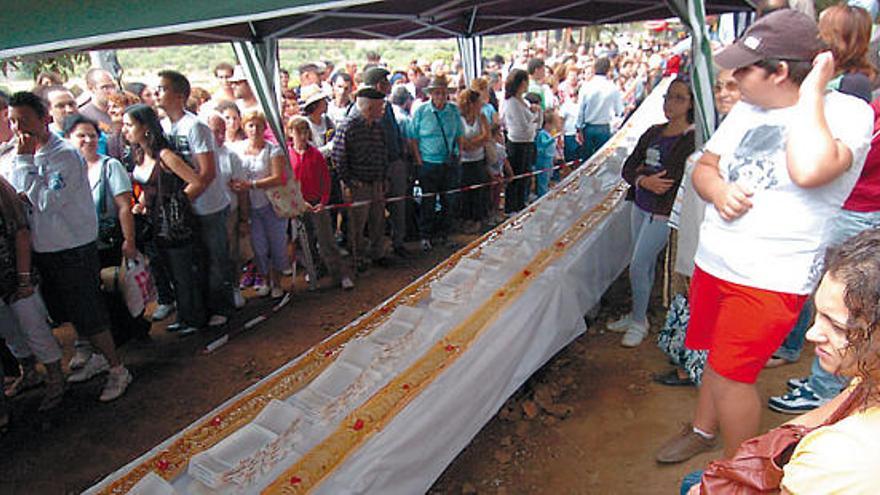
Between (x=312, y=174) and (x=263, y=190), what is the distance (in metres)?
0.47

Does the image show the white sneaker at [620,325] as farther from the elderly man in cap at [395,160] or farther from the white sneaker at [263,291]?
the white sneaker at [263,291]

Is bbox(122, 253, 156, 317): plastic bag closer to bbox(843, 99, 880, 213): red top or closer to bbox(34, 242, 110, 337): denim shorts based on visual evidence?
bbox(34, 242, 110, 337): denim shorts

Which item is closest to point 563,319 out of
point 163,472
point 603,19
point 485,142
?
point 163,472

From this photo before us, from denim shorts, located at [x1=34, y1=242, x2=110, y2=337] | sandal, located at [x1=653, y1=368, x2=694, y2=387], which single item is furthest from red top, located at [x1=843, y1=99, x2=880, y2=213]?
denim shorts, located at [x1=34, y1=242, x2=110, y2=337]

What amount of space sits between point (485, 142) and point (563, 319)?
3337mm

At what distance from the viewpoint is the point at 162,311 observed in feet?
13.9

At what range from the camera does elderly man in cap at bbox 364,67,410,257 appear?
16.6ft

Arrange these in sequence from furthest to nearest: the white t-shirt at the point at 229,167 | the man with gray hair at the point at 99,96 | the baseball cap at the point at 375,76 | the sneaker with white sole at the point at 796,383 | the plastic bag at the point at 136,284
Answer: the baseball cap at the point at 375,76 < the man with gray hair at the point at 99,96 < the white t-shirt at the point at 229,167 < the plastic bag at the point at 136,284 < the sneaker with white sole at the point at 796,383

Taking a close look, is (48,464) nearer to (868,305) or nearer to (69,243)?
(69,243)

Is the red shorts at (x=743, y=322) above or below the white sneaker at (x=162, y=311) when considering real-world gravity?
above

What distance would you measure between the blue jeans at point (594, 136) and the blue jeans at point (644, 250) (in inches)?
166

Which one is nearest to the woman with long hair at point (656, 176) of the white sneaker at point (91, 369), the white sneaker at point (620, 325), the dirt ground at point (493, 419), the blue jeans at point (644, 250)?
the blue jeans at point (644, 250)

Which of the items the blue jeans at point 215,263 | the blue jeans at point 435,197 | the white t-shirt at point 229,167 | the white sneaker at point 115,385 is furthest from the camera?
the blue jeans at point 435,197

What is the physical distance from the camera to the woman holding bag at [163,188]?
133 inches
